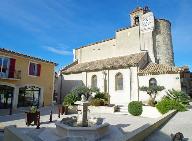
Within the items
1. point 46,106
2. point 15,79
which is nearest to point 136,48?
point 46,106

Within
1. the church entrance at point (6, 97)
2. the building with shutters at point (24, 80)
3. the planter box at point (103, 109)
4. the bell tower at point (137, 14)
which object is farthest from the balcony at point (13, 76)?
the bell tower at point (137, 14)

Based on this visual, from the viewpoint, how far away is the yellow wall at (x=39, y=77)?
2128 centimetres

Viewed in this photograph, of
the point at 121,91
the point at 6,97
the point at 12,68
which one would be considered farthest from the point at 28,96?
the point at 121,91

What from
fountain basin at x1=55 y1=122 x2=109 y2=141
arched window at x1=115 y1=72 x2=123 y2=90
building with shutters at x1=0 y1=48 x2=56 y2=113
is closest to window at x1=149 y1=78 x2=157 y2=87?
arched window at x1=115 y1=72 x2=123 y2=90

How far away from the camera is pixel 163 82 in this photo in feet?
77.2

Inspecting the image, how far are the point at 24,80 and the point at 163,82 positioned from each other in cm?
1643

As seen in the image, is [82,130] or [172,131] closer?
[82,130]

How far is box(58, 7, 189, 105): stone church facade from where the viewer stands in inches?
961

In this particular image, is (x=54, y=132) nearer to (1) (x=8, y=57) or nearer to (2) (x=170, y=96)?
(1) (x=8, y=57)

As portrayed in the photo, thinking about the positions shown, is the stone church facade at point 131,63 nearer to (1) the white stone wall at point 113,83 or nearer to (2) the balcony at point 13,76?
(1) the white stone wall at point 113,83

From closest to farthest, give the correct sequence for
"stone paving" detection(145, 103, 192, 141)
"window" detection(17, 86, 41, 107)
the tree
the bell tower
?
1. "stone paving" detection(145, 103, 192, 141)
2. the tree
3. "window" detection(17, 86, 41, 107)
4. the bell tower

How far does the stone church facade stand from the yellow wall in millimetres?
6449

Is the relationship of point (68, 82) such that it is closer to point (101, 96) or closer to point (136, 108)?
point (101, 96)

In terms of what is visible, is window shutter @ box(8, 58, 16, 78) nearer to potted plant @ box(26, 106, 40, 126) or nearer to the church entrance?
the church entrance
